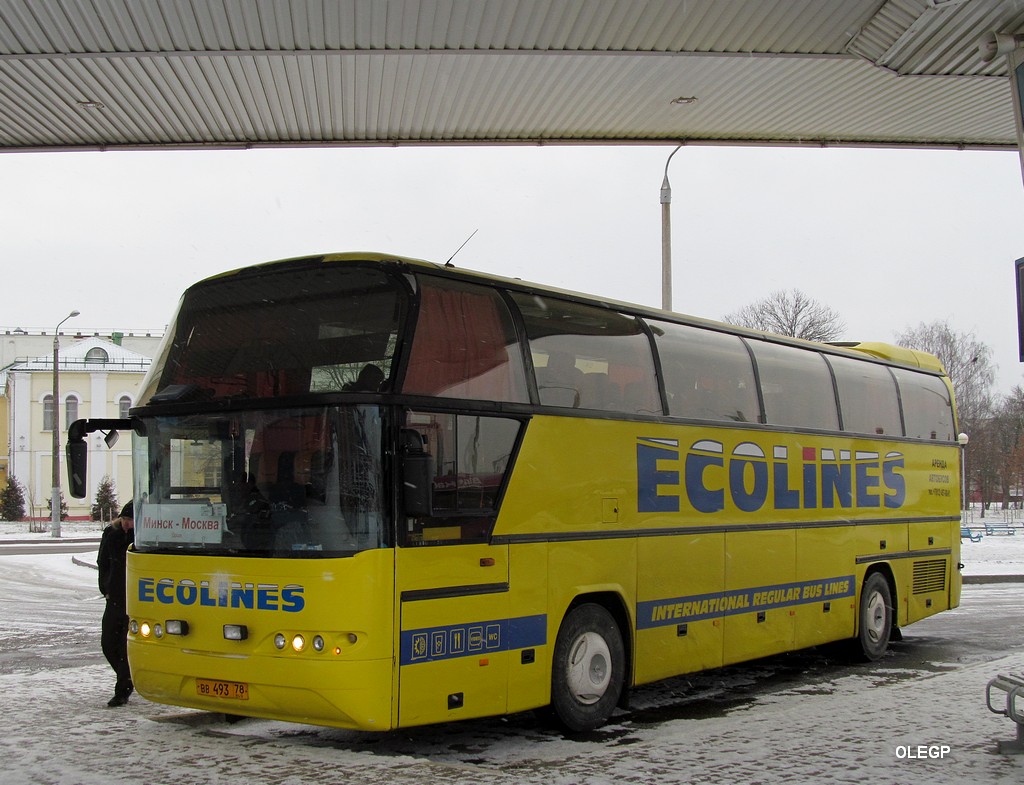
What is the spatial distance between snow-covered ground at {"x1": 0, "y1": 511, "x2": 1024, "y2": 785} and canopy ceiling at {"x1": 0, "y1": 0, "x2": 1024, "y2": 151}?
5999 millimetres

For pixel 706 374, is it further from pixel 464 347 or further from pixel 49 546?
pixel 49 546

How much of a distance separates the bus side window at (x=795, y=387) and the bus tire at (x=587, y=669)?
138 inches

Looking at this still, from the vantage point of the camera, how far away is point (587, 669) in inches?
345

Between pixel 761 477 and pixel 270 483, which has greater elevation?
pixel 270 483

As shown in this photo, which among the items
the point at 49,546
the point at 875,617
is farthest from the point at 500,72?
the point at 49,546

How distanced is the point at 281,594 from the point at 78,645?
7.91 m

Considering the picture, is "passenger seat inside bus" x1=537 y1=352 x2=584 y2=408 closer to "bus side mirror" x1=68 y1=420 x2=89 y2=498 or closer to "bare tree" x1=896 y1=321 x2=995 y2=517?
"bus side mirror" x1=68 y1=420 x2=89 y2=498

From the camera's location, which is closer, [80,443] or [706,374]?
[80,443]

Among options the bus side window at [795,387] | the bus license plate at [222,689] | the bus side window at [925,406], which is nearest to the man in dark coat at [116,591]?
the bus license plate at [222,689]

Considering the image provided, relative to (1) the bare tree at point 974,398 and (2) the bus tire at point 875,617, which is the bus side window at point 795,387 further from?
(1) the bare tree at point 974,398

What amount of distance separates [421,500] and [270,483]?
105 centimetres

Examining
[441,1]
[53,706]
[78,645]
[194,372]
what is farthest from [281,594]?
[78,645]

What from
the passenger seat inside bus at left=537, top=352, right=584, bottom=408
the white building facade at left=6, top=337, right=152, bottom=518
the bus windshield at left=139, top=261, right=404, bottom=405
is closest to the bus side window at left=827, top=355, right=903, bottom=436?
the passenger seat inside bus at left=537, top=352, right=584, bottom=408

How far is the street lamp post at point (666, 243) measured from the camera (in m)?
19.8
